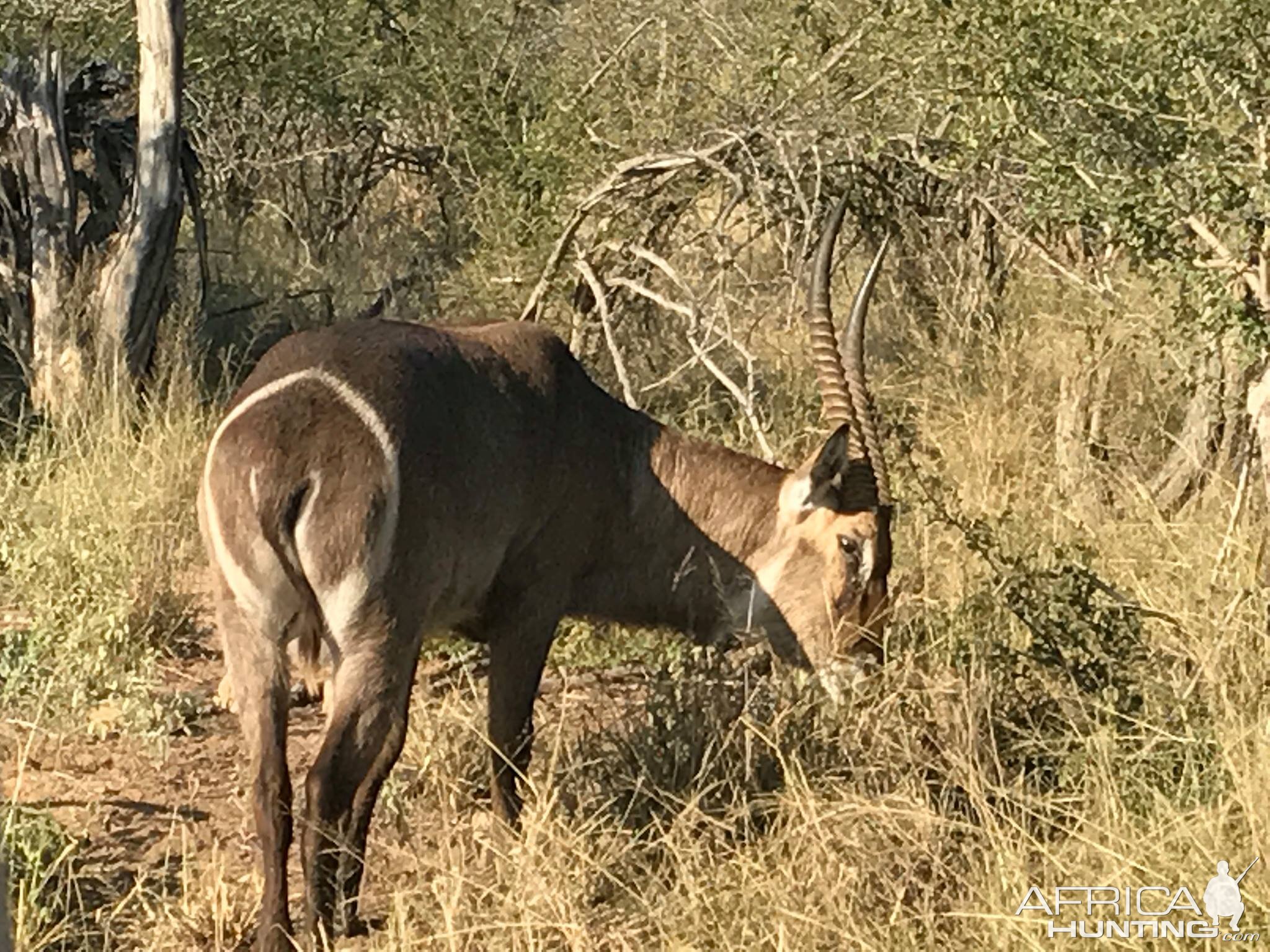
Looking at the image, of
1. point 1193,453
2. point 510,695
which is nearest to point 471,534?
point 510,695

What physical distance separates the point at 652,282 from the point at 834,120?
3.21ft

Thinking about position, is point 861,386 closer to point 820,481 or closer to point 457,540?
point 820,481

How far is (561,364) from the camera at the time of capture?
4.52 meters

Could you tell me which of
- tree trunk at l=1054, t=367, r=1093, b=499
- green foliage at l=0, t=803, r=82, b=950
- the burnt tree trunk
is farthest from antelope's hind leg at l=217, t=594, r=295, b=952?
the burnt tree trunk

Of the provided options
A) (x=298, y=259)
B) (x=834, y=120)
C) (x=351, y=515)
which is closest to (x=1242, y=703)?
(x=351, y=515)

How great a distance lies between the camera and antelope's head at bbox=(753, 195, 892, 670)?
4.63m

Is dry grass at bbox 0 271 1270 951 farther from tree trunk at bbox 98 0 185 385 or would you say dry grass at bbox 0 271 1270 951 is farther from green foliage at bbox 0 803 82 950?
tree trunk at bbox 98 0 185 385

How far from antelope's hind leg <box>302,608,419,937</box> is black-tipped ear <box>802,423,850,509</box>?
132 cm

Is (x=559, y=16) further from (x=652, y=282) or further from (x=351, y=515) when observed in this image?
(x=351, y=515)

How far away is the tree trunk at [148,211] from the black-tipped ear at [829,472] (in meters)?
4.01

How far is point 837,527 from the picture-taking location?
15.4 ft

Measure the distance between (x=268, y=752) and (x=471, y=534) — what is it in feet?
2.23

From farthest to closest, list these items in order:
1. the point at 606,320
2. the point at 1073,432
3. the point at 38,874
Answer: the point at 1073,432
the point at 606,320
the point at 38,874

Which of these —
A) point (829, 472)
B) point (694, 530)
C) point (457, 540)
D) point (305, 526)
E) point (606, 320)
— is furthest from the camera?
point (606, 320)
